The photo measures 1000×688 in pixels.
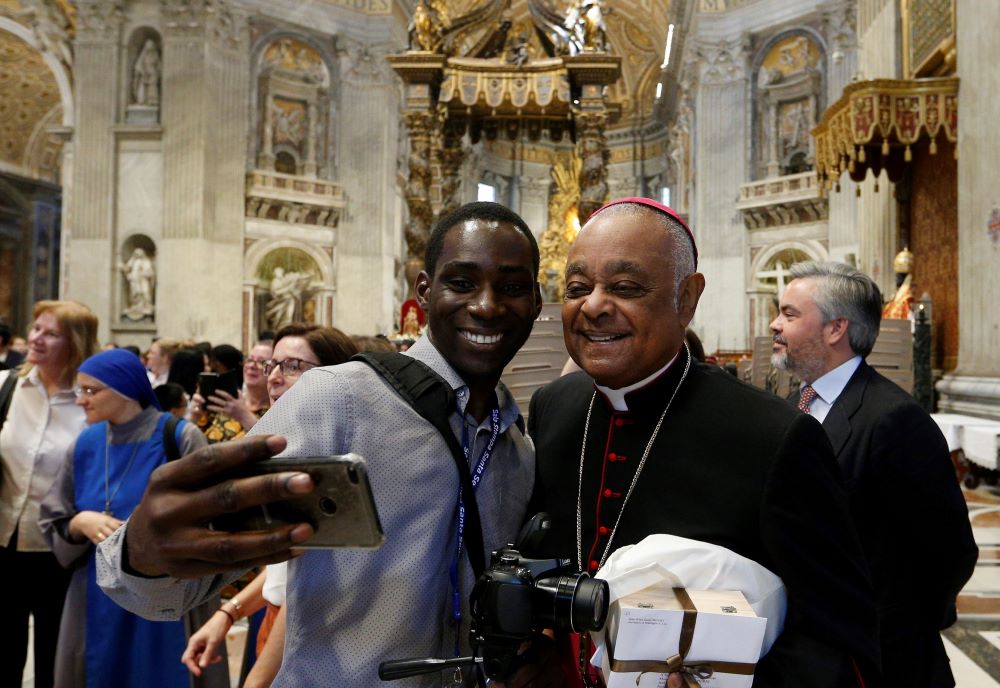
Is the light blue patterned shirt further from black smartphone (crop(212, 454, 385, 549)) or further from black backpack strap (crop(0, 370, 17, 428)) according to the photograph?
black backpack strap (crop(0, 370, 17, 428))

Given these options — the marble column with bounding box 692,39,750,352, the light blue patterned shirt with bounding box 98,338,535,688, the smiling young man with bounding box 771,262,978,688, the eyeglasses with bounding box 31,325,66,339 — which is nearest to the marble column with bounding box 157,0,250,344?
the marble column with bounding box 692,39,750,352

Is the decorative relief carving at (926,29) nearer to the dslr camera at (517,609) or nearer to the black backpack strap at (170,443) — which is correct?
the black backpack strap at (170,443)

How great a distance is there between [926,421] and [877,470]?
274 millimetres

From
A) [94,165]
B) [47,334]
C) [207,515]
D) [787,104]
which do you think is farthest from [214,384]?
[787,104]

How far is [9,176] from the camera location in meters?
23.5

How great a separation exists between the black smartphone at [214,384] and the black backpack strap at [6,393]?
87 cm

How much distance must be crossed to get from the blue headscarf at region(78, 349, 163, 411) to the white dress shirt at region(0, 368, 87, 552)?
2.12 ft

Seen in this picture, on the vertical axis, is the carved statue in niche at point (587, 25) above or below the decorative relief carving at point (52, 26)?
below

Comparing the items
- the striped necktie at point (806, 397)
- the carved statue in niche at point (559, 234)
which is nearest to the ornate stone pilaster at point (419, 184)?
the carved statue in niche at point (559, 234)

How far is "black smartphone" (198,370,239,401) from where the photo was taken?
4090 millimetres

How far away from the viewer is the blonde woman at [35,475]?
3.70 m

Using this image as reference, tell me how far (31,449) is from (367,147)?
67.0 ft

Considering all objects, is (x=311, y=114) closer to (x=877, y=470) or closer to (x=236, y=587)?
(x=236, y=587)

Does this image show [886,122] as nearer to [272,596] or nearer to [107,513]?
[107,513]
